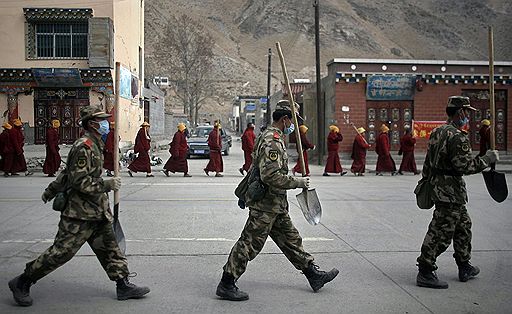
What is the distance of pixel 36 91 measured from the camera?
88.8ft

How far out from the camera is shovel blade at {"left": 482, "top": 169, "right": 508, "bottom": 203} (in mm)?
6249

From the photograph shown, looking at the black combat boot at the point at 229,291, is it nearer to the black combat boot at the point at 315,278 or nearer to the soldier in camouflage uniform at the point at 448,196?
the black combat boot at the point at 315,278

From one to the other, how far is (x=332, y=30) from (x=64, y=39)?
343 ft

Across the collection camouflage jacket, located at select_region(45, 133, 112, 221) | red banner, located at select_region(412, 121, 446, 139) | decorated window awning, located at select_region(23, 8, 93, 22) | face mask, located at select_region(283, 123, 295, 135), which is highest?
decorated window awning, located at select_region(23, 8, 93, 22)

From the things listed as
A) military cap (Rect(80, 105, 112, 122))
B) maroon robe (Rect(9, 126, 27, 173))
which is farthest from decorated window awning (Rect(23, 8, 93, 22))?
military cap (Rect(80, 105, 112, 122))

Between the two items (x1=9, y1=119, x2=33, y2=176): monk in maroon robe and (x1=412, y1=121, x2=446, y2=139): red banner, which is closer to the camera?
(x1=9, y1=119, x2=33, y2=176): monk in maroon robe

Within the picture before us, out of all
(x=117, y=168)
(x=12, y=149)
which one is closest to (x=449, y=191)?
(x=117, y=168)

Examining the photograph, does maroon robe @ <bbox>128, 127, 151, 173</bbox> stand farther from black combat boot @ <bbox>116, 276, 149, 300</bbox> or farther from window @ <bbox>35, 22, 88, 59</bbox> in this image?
black combat boot @ <bbox>116, 276, 149, 300</bbox>

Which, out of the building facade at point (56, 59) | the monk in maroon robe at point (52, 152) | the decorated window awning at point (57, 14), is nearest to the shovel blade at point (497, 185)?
the monk in maroon robe at point (52, 152)

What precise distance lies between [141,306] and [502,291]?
3378 millimetres

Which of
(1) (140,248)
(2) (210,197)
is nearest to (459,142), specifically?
(1) (140,248)

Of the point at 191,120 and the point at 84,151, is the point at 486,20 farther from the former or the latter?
the point at 84,151

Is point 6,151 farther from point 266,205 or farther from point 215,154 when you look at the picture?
point 266,205

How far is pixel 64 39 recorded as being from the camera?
88.3ft
